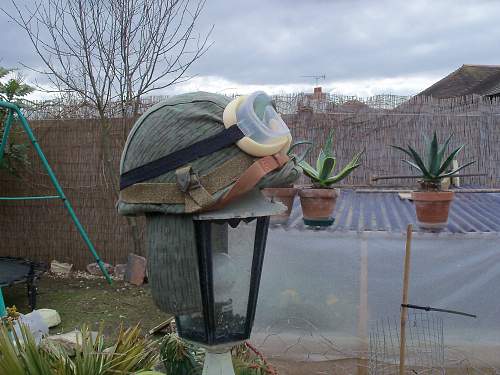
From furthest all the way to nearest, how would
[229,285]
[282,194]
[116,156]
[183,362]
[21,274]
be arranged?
[116,156]
[21,274]
[282,194]
[183,362]
[229,285]

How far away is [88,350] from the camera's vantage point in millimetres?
2070

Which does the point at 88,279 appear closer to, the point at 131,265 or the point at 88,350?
the point at 131,265

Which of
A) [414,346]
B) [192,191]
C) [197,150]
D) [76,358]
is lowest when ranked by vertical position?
[414,346]

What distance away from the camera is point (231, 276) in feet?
5.61

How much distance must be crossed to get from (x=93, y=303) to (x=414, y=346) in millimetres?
3414

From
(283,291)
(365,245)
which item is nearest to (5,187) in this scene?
(283,291)

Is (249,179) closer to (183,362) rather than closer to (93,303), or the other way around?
(183,362)

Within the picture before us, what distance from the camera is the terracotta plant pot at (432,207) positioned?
3420 millimetres

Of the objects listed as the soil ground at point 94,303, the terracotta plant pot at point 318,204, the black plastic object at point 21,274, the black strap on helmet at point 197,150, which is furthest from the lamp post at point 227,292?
the black plastic object at point 21,274

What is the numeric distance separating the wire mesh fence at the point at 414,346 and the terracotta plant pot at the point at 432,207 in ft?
1.97

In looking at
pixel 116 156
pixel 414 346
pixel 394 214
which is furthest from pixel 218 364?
pixel 116 156

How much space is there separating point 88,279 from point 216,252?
5.50m

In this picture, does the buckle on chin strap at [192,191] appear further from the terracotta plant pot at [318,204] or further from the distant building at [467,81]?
the distant building at [467,81]

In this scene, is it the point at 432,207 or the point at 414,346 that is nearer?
the point at 432,207
